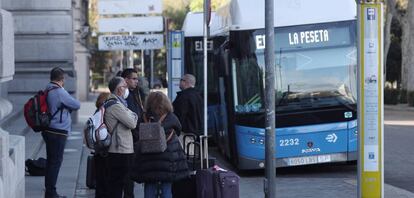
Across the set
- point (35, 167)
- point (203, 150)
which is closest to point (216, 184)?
point (203, 150)

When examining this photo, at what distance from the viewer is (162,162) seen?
798 cm

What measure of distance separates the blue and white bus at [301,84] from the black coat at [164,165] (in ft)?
20.1

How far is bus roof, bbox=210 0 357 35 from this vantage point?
14281 millimetres

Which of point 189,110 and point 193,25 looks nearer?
point 189,110

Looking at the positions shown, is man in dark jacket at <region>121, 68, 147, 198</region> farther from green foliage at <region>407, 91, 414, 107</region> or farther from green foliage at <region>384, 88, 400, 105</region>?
green foliage at <region>384, 88, 400, 105</region>

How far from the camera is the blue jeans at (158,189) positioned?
809cm

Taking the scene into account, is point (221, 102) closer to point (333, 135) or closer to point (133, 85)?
point (333, 135)

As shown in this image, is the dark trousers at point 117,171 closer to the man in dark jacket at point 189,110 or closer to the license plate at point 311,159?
the man in dark jacket at point 189,110

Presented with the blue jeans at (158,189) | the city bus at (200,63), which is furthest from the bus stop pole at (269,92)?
the city bus at (200,63)

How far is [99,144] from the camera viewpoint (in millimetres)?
8977

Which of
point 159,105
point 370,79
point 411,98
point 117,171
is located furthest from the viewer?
point 411,98

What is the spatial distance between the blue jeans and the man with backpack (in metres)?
2.64

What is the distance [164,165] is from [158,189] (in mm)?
296

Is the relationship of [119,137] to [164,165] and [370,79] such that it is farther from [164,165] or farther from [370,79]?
[370,79]
